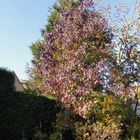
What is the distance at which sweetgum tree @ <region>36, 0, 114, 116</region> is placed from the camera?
634 inches

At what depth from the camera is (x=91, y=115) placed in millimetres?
17609

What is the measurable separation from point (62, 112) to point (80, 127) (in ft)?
3.26

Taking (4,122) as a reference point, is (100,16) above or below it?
above

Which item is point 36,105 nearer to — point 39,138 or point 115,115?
point 39,138

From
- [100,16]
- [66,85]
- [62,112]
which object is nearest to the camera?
[66,85]

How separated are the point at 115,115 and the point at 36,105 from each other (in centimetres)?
348

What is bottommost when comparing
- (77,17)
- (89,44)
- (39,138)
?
(39,138)

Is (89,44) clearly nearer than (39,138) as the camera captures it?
No

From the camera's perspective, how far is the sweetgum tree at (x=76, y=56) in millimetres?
16094

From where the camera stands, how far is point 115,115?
59.5 feet

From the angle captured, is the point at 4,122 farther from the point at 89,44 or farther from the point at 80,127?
the point at 89,44

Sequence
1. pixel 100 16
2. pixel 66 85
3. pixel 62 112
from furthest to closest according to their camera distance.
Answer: pixel 100 16 < pixel 62 112 < pixel 66 85

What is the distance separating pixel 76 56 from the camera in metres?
16.9

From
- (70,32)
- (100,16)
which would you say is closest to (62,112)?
(70,32)
